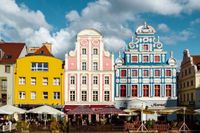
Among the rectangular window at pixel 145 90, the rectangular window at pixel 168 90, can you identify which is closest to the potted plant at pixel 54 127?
the rectangular window at pixel 145 90

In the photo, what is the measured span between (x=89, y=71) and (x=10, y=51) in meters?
12.1

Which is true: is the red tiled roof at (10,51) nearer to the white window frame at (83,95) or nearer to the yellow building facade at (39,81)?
the yellow building facade at (39,81)

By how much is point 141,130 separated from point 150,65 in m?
18.4

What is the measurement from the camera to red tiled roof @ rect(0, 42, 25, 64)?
183ft

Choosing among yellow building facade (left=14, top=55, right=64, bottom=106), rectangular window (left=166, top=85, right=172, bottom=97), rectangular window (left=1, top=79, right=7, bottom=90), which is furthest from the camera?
rectangular window (left=166, top=85, right=172, bottom=97)

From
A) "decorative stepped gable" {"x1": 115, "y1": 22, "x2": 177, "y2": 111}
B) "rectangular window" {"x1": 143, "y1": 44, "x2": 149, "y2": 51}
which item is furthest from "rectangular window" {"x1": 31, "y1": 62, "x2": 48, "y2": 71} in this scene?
"rectangular window" {"x1": 143, "y1": 44, "x2": 149, "y2": 51}

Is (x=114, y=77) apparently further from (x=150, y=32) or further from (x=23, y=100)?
(x=23, y=100)

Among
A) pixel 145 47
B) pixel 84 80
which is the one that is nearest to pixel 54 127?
pixel 84 80

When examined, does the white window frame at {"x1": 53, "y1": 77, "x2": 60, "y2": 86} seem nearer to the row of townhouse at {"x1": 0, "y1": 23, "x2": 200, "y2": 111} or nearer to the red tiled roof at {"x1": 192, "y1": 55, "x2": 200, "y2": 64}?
the row of townhouse at {"x1": 0, "y1": 23, "x2": 200, "y2": 111}

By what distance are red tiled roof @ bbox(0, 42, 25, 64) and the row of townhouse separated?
0.29 meters

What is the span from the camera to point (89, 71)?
55.1 m

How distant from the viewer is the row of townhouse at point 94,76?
54812 mm

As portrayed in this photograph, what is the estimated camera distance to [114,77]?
55.5 metres

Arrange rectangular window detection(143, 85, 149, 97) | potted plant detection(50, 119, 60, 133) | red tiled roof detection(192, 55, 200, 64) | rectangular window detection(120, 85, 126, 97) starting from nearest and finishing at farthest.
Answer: potted plant detection(50, 119, 60, 133)
rectangular window detection(143, 85, 149, 97)
rectangular window detection(120, 85, 126, 97)
red tiled roof detection(192, 55, 200, 64)
